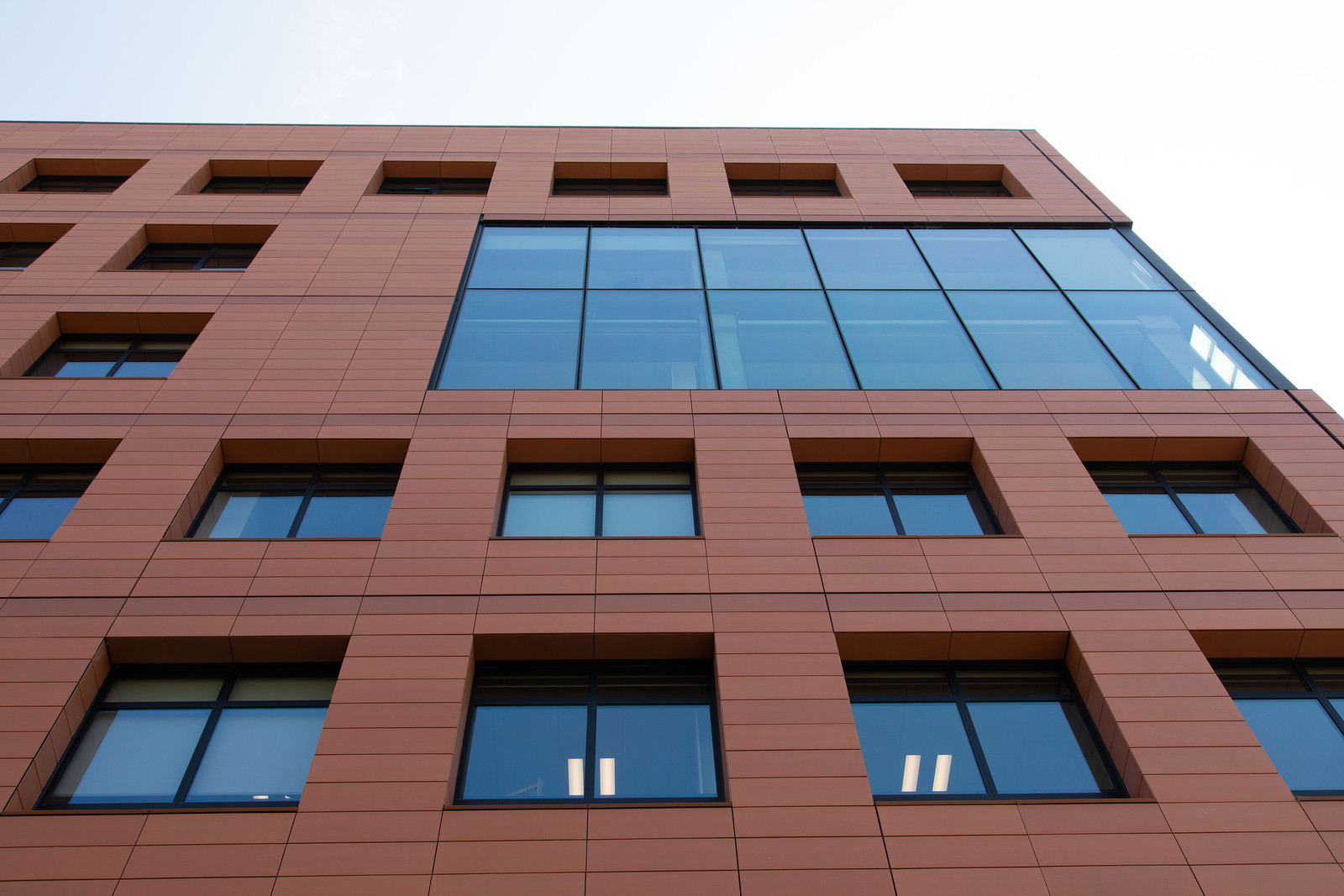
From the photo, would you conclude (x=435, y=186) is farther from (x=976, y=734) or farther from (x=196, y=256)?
(x=976, y=734)

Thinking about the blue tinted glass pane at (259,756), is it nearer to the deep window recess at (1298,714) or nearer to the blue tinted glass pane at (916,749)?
the blue tinted glass pane at (916,749)

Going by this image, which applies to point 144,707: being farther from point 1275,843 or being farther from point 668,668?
point 1275,843

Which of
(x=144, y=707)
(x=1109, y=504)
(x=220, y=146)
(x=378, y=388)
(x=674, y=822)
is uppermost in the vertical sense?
(x=220, y=146)

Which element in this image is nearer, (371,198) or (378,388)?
(378,388)

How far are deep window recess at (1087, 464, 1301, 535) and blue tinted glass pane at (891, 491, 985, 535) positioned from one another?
7.29 feet

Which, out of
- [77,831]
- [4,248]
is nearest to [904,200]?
[77,831]

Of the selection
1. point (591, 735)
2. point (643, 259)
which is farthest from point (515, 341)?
Answer: point (591, 735)

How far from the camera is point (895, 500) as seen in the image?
13.5 m

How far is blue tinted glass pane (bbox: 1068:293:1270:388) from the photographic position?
1518cm

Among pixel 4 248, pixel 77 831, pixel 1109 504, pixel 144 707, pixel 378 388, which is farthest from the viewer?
pixel 4 248

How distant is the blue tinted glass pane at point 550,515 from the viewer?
1287cm

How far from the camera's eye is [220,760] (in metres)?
9.75

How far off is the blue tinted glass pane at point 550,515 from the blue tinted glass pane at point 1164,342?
9.84 metres

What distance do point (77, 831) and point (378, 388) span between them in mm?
7698
